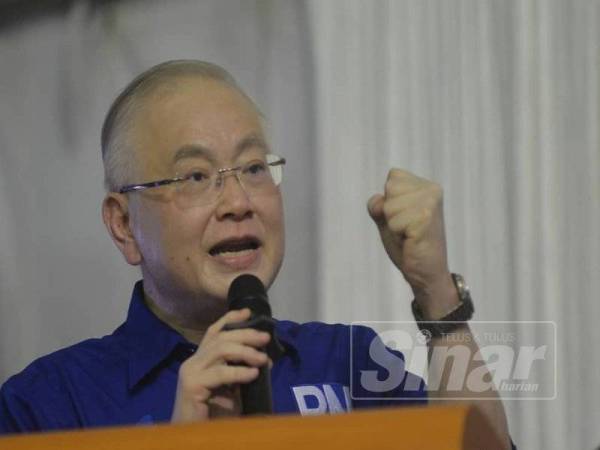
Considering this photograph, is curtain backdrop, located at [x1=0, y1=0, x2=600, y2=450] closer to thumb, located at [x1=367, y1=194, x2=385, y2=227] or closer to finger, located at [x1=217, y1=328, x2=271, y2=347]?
thumb, located at [x1=367, y1=194, x2=385, y2=227]

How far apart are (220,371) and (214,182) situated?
1.35 feet

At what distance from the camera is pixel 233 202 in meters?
1.63

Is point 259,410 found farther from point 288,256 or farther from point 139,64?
point 139,64

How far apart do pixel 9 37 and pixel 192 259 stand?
126cm

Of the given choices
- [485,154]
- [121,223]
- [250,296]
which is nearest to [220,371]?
[250,296]

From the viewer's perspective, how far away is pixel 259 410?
129 centimetres

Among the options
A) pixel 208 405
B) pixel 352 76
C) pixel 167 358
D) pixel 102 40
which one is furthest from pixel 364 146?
pixel 208 405

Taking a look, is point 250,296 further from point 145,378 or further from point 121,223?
point 121,223

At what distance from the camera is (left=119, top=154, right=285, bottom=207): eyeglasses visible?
1648 mm

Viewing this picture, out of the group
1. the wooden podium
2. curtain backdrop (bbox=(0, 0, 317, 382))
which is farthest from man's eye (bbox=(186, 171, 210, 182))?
curtain backdrop (bbox=(0, 0, 317, 382))

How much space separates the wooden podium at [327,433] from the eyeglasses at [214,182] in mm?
671

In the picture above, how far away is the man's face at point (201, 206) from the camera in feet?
5.35

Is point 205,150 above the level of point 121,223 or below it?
above

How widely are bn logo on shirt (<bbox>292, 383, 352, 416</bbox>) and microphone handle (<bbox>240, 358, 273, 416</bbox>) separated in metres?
0.34
